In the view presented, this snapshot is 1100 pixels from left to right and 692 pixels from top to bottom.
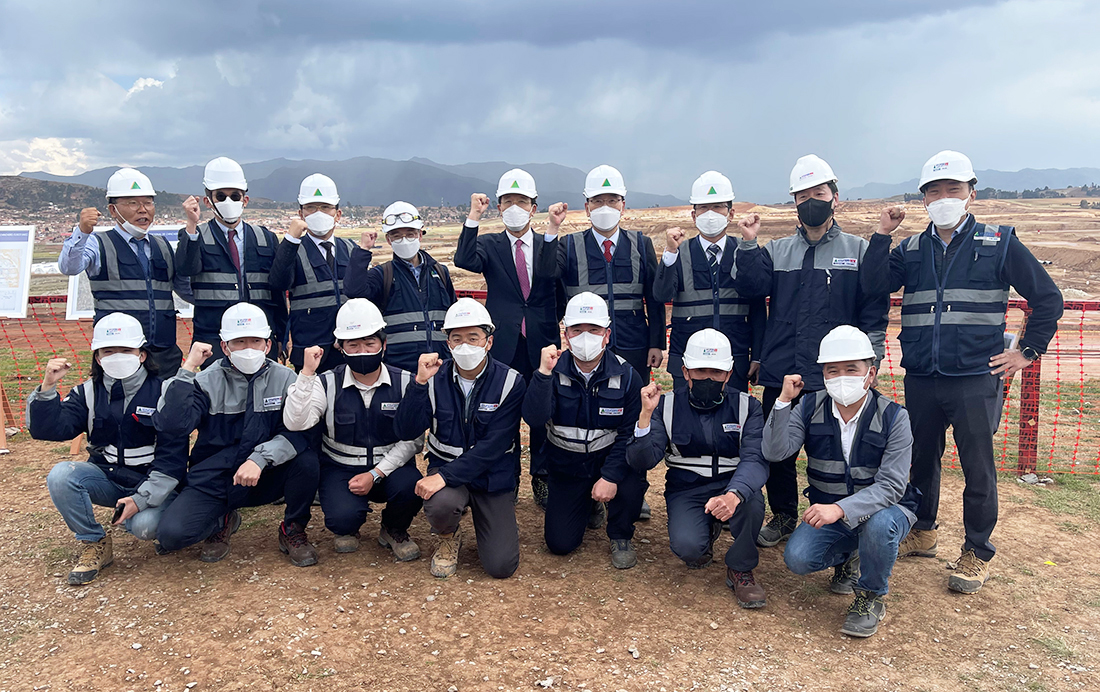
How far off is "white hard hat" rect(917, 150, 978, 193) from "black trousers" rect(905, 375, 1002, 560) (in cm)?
143

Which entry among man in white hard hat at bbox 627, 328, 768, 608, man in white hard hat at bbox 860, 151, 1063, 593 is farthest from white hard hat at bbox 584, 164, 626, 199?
man in white hard hat at bbox 860, 151, 1063, 593

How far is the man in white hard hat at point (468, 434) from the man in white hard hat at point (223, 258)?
1862 millimetres

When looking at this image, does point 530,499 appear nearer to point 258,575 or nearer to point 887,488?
point 258,575

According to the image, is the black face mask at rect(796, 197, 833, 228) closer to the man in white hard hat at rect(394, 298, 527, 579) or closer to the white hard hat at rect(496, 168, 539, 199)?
the white hard hat at rect(496, 168, 539, 199)

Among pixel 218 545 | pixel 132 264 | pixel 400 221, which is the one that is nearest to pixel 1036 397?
pixel 400 221

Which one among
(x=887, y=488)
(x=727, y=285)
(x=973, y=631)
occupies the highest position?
(x=727, y=285)

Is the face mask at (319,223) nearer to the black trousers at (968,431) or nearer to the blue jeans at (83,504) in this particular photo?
the blue jeans at (83,504)

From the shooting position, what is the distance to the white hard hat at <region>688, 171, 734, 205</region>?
19.6 feet

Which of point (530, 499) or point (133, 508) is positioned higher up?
point (133, 508)

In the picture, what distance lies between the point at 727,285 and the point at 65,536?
235 inches

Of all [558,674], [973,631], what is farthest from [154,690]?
[973,631]

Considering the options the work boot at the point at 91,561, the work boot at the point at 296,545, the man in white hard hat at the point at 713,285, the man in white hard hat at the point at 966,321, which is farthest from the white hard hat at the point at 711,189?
the work boot at the point at 91,561

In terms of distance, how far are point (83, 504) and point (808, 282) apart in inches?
224

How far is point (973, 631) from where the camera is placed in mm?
4637
